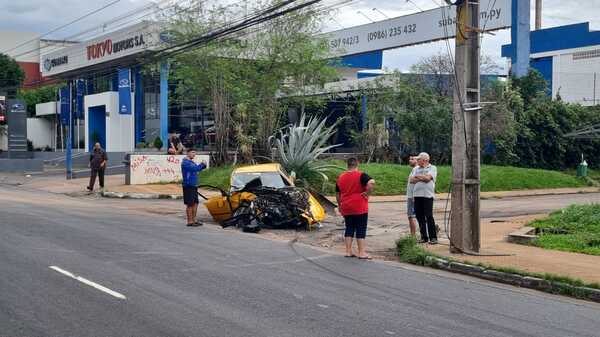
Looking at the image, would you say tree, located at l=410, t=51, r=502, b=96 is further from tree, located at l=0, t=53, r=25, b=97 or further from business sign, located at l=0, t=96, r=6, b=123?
tree, located at l=0, t=53, r=25, b=97

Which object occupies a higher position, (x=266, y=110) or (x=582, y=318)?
(x=266, y=110)

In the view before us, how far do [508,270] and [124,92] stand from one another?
116 feet

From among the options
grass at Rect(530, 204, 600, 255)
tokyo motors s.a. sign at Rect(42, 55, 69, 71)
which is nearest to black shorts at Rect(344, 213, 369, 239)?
grass at Rect(530, 204, 600, 255)

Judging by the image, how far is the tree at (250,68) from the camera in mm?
30656

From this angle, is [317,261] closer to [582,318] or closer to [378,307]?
[378,307]

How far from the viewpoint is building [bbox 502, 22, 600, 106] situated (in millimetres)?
54875

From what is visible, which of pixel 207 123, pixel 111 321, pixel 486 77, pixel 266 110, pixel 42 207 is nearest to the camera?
pixel 111 321

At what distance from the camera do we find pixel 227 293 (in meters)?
8.77

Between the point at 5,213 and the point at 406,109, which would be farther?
the point at 406,109

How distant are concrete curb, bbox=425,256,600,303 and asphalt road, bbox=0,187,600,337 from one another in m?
0.27

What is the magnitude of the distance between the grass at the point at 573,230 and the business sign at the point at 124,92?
31.6 meters

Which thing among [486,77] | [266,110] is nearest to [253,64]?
[266,110]

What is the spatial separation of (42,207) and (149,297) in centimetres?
1263

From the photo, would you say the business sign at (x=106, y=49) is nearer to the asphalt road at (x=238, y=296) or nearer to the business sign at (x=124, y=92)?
the business sign at (x=124, y=92)
